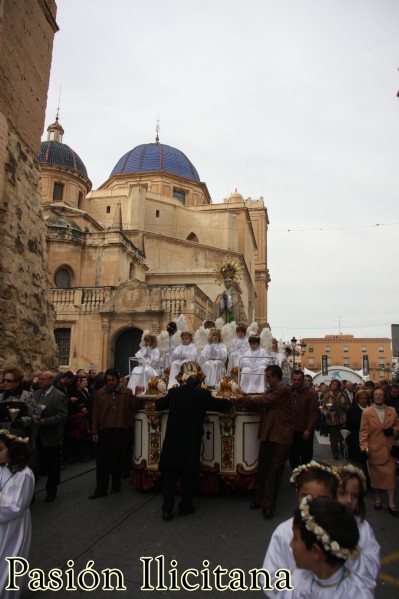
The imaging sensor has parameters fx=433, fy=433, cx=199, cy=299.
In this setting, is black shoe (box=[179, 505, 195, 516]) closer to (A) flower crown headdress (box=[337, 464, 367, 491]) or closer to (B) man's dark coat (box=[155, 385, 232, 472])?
(B) man's dark coat (box=[155, 385, 232, 472])

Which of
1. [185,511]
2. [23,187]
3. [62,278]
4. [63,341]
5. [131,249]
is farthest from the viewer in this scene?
[131,249]

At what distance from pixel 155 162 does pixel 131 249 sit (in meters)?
21.9

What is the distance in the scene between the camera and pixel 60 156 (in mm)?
36531

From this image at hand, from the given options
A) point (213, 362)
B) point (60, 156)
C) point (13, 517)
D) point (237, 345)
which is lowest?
point (13, 517)

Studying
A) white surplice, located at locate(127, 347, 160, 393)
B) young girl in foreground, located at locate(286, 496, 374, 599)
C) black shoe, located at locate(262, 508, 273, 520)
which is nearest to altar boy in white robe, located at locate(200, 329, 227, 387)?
white surplice, located at locate(127, 347, 160, 393)

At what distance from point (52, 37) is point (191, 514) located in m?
13.3

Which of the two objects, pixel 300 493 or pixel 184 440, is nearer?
pixel 300 493

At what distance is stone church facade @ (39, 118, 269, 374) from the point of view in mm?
21906

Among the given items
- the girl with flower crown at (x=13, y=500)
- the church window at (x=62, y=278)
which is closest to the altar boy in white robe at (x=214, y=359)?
the girl with flower crown at (x=13, y=500)

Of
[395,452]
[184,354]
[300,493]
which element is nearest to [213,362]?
[184,354]

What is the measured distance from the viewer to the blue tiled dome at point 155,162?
4819 cm

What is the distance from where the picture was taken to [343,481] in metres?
3.02

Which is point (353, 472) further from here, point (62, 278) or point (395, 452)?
point (62, 278)

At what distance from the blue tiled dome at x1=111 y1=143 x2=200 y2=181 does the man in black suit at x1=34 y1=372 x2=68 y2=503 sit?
43.8 meters
